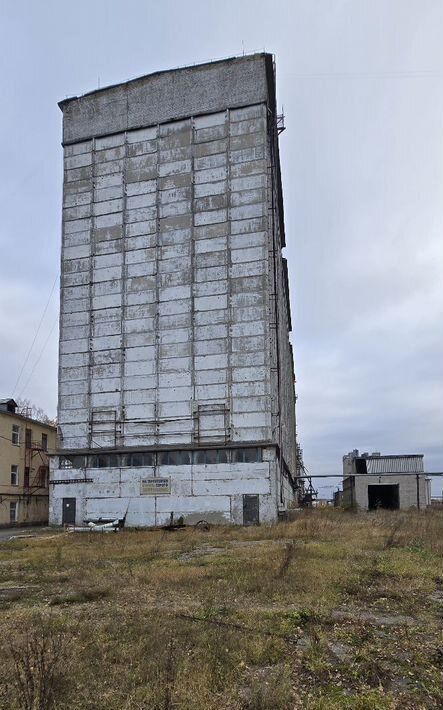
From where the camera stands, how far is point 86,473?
124 feet

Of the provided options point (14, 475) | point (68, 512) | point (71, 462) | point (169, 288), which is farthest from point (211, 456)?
point (14, 475)

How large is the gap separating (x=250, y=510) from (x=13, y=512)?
59.5ft

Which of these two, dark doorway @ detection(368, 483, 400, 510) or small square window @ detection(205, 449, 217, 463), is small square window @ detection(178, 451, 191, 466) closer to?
small square window @ detection(205, 449, 217, 463)

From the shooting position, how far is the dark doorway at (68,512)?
37188mm

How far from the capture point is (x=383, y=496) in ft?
205

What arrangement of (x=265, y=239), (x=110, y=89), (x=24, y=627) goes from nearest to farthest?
(x=24, y=627)
(x=265, y=239)
(x=110, y=89)

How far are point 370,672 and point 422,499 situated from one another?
55.4 m

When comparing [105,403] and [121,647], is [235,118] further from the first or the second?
[121,647]

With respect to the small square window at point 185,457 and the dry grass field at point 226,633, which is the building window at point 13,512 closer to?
the small square window at point 185,457

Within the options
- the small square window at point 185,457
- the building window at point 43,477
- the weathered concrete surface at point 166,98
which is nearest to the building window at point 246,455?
the small square window at point 185,457

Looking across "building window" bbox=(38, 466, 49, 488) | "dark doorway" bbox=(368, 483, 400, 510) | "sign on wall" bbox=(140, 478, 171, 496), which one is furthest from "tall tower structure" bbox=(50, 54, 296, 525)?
"dark doorway" bbox=(368, 483, 400, 510)

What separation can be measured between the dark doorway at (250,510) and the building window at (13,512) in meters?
17.6

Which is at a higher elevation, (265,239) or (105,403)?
(265,239)

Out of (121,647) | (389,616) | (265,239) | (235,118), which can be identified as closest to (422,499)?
(265,239)
